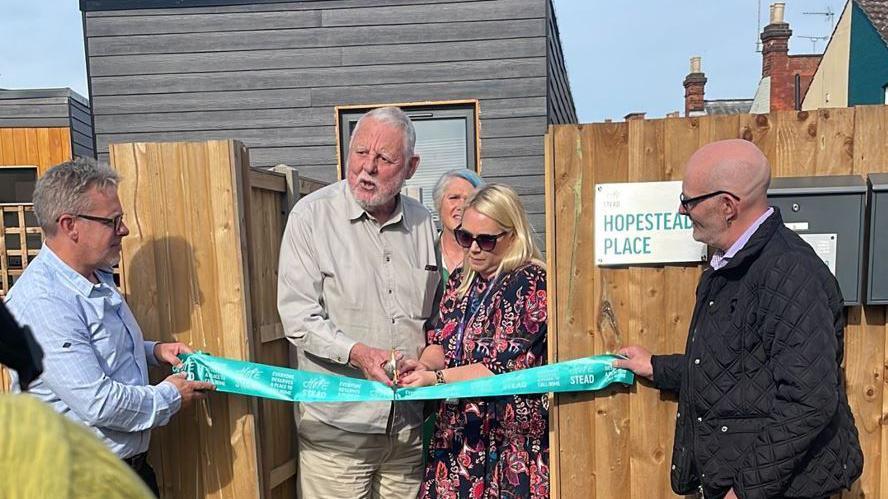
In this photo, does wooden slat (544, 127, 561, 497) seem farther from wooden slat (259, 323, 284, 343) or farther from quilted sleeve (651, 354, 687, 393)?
wooden slat (259, 323, 284, 343)

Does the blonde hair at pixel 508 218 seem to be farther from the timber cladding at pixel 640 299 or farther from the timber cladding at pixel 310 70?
the timber cladding at pixel 310 70

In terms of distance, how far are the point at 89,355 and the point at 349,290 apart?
1043 millimetres

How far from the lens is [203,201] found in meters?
2.72

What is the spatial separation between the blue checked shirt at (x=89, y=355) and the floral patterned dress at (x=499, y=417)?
117 cm

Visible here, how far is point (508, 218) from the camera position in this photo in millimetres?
2584

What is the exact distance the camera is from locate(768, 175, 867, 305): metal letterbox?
87.4 inches

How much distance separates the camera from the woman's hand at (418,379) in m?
2.51

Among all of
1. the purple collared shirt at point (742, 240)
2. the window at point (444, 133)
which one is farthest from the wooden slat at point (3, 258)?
the purple collared shirt at point (742, 240)

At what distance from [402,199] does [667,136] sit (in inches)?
49.8

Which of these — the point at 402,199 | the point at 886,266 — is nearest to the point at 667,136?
the point at 886,266

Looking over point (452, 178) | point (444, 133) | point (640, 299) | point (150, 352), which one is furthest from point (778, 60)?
point (150, 352)

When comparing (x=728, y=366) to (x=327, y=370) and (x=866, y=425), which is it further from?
(x=327, y=370)

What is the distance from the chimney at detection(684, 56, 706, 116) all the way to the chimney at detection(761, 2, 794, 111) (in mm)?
4338

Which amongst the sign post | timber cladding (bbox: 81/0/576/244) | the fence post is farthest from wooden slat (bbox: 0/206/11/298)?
the sign post
